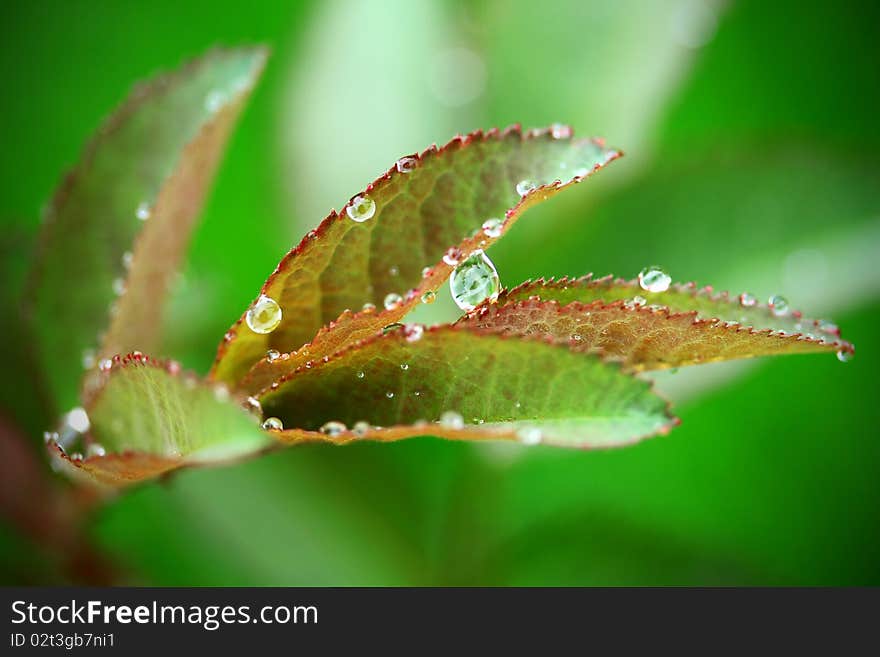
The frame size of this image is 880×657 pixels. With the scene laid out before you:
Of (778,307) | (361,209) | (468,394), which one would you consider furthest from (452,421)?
(778,307)

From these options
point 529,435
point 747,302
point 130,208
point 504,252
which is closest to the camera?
point 529,435

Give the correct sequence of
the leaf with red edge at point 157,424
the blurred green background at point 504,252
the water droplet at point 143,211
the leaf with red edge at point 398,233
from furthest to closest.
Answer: the blurred green background at point 504,252 → the water droplet at point 143,211 → the leaf with red edge at point 398,233 → the leaf with red edge at point 157,424

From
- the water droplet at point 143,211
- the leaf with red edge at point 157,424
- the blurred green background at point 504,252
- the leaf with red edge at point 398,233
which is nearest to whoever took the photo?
the leaf with red edge at point 157,424

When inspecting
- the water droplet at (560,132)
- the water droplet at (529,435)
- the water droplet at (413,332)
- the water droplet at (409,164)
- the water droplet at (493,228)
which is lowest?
the water droplet at (529,435)

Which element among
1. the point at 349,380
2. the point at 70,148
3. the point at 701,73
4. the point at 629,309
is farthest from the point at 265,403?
the point at 701,73

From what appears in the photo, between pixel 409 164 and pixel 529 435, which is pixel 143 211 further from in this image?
pixel 529 435

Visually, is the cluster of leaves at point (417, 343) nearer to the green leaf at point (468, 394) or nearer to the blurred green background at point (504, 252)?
the green leaf at point (468, 394)

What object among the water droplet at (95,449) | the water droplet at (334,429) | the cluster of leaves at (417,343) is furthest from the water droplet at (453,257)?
the water droplet at (95,449)

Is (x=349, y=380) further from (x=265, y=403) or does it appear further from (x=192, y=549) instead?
(x=192, y=549)
